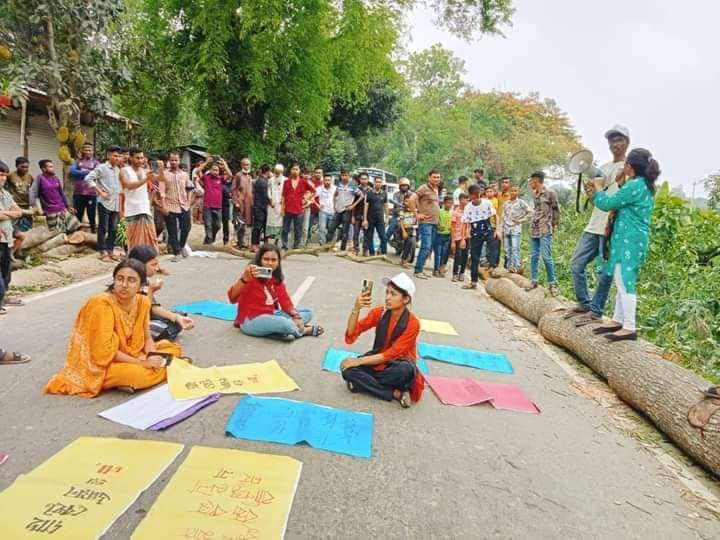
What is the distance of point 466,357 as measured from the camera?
5492mm

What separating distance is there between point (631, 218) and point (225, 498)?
435 cm

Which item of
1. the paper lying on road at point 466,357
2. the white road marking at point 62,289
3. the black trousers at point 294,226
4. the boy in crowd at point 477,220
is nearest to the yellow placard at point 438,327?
the paper lying on road at point 466,357

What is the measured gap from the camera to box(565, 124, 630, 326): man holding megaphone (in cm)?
554

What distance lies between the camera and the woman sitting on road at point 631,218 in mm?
4992

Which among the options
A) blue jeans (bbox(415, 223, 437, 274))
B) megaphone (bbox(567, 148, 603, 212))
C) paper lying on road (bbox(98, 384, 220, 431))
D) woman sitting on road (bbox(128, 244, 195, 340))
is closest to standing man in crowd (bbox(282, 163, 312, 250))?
blue jeans (bbox(415, 223, 437, 274))

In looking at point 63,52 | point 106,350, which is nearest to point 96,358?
point 106,350

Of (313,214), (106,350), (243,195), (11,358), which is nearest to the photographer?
(106,350)

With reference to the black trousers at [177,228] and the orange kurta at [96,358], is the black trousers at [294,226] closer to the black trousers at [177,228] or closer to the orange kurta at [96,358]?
the black trousers at [177,228]

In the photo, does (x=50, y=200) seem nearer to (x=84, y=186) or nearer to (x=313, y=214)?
(x=84, y=186)

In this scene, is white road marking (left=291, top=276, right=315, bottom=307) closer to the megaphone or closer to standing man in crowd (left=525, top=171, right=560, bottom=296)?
standing man in crowd (left=525, top=171, right=560, bottom=296)

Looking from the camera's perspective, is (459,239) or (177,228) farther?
(459,239)

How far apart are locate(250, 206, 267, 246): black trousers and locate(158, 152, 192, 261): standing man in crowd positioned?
173 centimetres

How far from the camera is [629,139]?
5.54 metres

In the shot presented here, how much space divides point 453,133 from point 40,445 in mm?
36918
